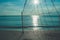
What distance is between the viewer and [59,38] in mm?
4207

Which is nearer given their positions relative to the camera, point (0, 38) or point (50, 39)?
point (50, 39)

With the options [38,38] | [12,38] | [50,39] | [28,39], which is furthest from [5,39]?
[50,39]

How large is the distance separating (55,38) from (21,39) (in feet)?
2.91

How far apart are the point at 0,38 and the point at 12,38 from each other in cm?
34

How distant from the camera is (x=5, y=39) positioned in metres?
4.21

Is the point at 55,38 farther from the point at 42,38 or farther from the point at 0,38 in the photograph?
the point at 0,38

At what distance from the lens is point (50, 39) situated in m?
4.04

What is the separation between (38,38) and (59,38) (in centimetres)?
56

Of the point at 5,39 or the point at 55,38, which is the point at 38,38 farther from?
the point at 5,39

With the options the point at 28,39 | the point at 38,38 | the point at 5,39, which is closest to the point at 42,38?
the point at 38,38

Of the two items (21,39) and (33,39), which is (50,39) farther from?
(21,39)

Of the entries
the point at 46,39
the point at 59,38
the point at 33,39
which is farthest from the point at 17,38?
the point at 59,38

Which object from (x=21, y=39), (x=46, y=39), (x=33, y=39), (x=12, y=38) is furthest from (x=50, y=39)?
(x=12, y=38)

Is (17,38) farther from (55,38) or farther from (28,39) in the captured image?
(55,38)
